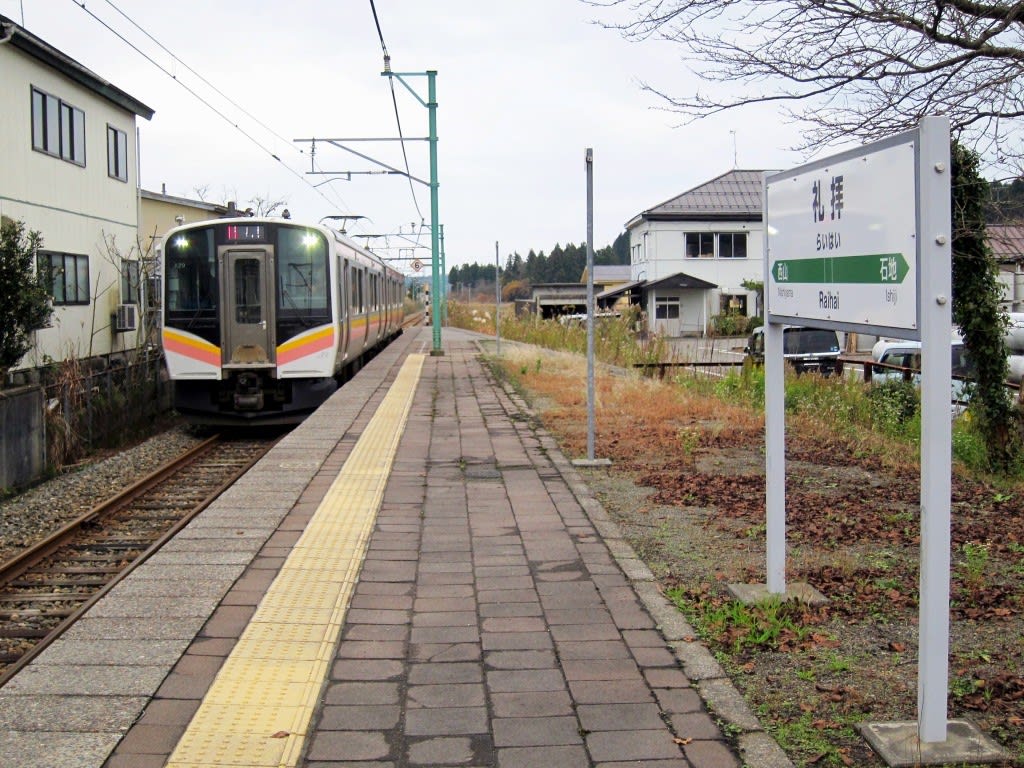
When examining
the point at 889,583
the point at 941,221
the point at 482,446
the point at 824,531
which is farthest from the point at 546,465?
the point at 941,221

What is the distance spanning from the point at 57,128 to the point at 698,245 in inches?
1159

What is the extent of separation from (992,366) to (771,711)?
18.7ft

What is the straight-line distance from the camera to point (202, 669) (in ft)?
13.8

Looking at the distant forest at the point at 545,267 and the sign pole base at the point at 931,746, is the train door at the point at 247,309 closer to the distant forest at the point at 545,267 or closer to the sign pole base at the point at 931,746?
the sign pole base at the point at 931,746

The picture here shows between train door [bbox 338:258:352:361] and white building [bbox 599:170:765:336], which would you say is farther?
white building [bbox 599:170:765:336]

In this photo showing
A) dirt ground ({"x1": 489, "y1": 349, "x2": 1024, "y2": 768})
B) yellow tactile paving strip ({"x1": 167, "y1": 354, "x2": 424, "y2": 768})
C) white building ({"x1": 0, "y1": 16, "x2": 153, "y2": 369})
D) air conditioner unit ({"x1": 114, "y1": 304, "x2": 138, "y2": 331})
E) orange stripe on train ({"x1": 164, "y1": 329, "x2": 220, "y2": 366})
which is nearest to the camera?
yellow tactile paving strip ({"x1": 167, "y1": 354, "x2": 424, "y2": 768})

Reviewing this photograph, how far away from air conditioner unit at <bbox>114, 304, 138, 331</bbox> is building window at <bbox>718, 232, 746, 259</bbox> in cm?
2743

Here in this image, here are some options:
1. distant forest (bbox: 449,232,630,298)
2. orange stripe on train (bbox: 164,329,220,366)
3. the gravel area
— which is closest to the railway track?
the gravel area

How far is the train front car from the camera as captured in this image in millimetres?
14141

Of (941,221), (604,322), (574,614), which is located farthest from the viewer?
(604,322)

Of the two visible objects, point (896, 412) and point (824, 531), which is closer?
point (824, 531)

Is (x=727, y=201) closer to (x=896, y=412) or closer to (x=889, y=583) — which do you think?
(x=896, y=412)

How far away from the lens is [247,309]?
1425 cm

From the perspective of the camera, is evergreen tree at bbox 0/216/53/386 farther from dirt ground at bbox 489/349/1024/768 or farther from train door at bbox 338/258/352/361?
dirt ground at bbox 489/349/1024/768
